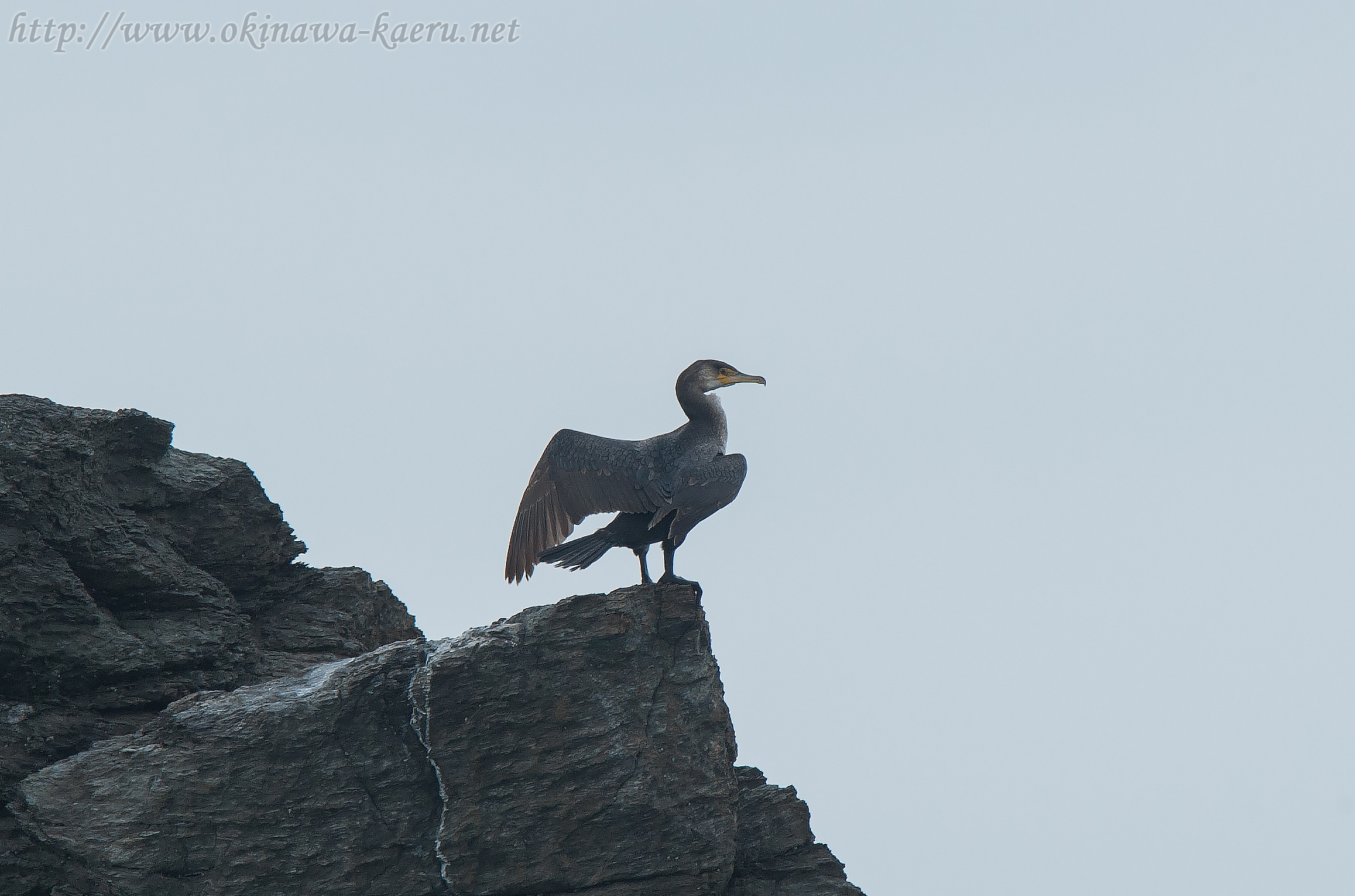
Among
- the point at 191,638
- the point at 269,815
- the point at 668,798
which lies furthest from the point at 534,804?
the point at 191,638

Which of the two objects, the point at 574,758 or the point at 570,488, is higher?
the point at 570,488

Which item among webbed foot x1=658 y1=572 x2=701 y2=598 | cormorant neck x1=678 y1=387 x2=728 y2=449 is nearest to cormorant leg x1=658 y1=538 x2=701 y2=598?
webbed foot x1=658 y1=572 x2=701 y2=598

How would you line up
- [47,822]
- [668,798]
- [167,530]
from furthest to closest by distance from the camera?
[167,530]
[668,798]
[47,822]

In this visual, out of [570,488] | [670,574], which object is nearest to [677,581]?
[670,574]

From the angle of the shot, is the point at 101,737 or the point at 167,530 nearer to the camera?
the point at 101,737

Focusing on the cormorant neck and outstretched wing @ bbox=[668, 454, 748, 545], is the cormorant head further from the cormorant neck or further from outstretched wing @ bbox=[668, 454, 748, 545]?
outstretched wing @ bbox=[668, 454, 748, 545]

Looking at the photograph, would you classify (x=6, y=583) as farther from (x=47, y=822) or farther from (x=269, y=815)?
(x=269, y=815)

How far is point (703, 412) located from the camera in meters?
12.6

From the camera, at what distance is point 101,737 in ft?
35.2

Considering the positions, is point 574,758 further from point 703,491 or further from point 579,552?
point 703,491

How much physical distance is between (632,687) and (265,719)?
3.11 metres

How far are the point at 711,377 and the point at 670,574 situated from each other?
8.01ft

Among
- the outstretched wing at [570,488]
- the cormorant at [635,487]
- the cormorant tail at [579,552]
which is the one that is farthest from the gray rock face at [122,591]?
the cormorant tail at [579,552]

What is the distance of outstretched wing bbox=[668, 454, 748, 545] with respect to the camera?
11.4 m
